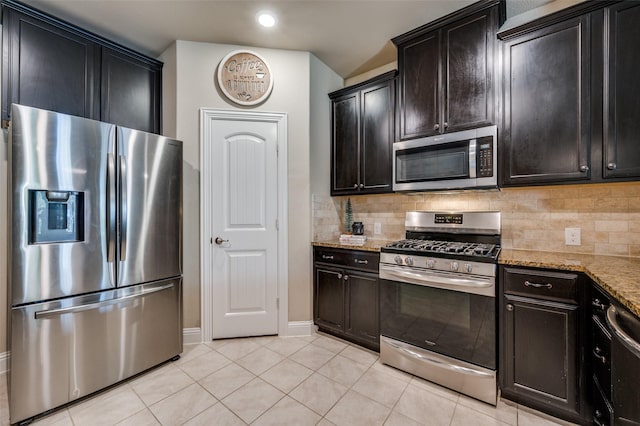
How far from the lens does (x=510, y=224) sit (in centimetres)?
220

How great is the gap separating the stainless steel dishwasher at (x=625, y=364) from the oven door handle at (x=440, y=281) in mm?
A: 582

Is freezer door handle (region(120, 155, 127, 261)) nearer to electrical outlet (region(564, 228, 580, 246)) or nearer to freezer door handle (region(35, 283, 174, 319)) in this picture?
freezer door handle (region(35, 283, 174, 319))

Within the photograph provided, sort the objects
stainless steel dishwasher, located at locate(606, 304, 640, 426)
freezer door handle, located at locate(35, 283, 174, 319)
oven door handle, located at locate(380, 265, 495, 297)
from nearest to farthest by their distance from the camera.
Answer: stainless steel dishwasher, located at locate(606, 304, 640, 426)
freezer door handle, located at locate(35, 283, 174, 319)
oven door handle, located at locate(380, 265, 495, 297)

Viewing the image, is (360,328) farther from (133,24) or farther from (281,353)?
(133,24)

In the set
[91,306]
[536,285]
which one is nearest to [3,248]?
[91,306]

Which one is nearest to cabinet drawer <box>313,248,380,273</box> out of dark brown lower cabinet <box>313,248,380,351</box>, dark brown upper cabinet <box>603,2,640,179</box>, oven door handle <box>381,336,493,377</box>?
dark brown lower cabinet <box>313,248,380,351</box>

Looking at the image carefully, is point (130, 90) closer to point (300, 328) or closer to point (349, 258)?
point (349, 258)

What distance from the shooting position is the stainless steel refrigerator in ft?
5.15

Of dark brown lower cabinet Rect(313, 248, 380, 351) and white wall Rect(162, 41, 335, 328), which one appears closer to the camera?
dark brown lower cabinet Rect(313, 248, 380, 351)

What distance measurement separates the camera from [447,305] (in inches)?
76.1

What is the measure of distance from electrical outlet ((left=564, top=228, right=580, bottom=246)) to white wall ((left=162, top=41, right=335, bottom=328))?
6.80 ft

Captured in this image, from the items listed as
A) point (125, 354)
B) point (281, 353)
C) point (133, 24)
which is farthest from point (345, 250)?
point (133, 24)

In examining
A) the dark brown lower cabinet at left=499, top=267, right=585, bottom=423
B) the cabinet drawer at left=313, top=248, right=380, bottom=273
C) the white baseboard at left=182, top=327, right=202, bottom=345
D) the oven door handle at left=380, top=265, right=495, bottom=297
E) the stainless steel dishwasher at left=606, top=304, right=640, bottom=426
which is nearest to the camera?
the stainless steel dishwasher at left=606, top=304, right=640, bottom=426

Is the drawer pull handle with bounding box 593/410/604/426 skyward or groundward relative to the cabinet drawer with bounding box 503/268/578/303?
groundward
